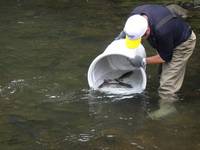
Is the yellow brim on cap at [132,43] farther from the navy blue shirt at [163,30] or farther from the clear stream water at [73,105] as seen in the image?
the clear stream water at [73,105]

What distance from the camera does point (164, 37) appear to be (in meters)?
6.12

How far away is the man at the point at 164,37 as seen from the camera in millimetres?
6078

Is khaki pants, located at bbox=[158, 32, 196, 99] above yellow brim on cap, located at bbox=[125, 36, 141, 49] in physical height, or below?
below

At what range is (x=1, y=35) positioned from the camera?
10.1 meters

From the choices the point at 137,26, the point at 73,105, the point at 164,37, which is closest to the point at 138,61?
the point at 164,37

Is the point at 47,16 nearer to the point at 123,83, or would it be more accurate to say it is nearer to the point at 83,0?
the point at 83,0

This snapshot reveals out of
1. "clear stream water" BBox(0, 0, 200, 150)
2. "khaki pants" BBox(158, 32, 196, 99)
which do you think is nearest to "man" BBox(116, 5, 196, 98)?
"khaki pants" BBox(158, 32, 196, 99)

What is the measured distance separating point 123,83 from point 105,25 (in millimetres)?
3892

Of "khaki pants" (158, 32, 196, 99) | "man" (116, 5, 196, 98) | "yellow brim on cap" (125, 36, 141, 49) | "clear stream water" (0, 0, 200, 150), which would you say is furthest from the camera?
"khaki pants" (158, 32, 196, 99)

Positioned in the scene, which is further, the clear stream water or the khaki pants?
the khaki pants

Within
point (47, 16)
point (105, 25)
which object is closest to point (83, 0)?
point (47, 16)

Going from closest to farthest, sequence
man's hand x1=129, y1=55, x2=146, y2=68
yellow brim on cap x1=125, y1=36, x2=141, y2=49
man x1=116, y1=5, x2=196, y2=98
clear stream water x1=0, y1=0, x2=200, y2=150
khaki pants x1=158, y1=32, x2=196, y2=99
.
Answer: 1. clear stream water x1=0, y1=0, x2=200, y2=150
2. man x1=116, y1=5, x2=196, y2=98
3. yellow brim on cap x1=125, y1=36, x2=141, y2=49
4. man's hand x1=129, y1=55, x2=146, y2=68
5. khaki pants x1=158, y1=32, x2=196, y2=99

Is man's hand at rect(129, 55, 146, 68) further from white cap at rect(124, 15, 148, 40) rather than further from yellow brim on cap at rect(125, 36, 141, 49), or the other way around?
white cap at rect(124, 15, 148, 40)

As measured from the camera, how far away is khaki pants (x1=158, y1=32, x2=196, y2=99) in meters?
6.52
